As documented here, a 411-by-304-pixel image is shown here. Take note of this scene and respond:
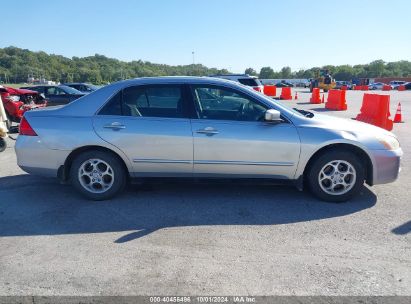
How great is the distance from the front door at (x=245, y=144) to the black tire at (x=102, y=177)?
1.01 meters

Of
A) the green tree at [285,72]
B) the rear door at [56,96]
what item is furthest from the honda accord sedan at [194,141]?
the green tree at [285,72]

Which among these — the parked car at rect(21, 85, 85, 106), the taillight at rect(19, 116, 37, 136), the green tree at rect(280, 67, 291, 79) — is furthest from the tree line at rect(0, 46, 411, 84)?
the taillight at rect(19, 116, 37, 136)

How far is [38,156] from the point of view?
15.0ft

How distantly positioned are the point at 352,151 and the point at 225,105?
179 cm

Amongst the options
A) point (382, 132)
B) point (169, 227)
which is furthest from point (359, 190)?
point (169, 227)

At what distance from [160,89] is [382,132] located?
3.07 metres

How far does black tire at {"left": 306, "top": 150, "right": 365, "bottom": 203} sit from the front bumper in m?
0.17

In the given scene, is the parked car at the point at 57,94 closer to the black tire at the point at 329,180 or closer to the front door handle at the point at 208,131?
the front door handle at the point at 208,131


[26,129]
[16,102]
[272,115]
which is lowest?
[26,129]

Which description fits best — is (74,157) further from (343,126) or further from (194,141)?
(343,126)

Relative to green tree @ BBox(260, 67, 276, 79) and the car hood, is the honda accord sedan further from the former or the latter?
green tree @ BBox(260, 67, 276, 79)

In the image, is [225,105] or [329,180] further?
[225,105]

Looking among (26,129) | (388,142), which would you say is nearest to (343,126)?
(388,142)

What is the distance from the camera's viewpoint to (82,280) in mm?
2869
